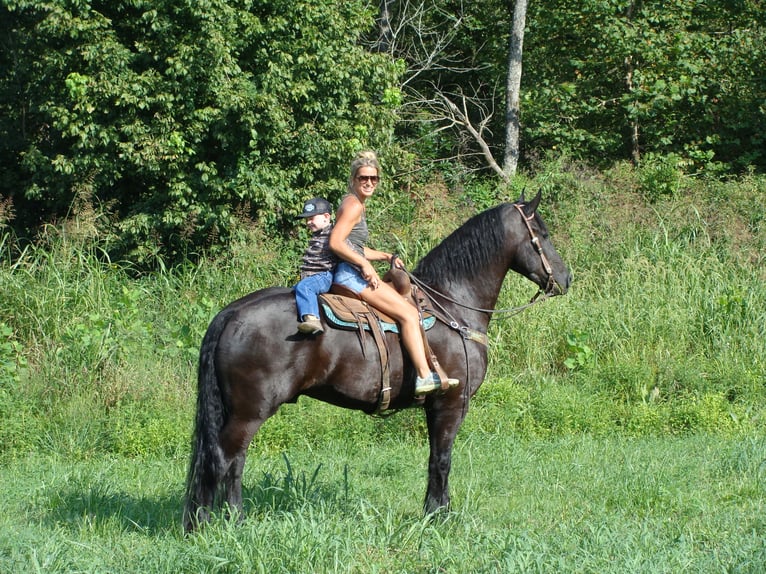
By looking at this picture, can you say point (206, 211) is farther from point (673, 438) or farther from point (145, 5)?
point (673, 438)

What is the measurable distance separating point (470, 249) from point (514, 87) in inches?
529

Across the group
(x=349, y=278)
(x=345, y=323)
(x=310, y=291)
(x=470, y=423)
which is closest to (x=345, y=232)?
(x=349, y=278)

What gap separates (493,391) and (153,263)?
24.4 feet


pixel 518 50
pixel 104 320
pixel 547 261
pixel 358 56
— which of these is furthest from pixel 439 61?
pixel 547 261

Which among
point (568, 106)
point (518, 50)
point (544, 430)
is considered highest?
point (518, 50)

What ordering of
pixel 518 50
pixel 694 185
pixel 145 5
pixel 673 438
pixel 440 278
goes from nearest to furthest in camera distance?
pixel 440 278, pixel 673 438, pixel 145 5, pixel 694 185, pixel 518 50

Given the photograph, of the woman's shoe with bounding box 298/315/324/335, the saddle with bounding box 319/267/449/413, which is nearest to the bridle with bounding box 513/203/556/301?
the saddle with bounding box 319/267/449/413

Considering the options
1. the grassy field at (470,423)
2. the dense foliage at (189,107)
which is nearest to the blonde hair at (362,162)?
the grassy field at (470,423)

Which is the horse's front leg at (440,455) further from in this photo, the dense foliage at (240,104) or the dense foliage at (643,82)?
the dense foliage at (643,82)

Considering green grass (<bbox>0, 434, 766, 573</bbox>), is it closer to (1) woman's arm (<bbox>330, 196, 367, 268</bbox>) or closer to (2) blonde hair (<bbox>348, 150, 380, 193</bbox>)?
(1) woman's arm (<bbox>330, 196, 367, 268</bbox>)

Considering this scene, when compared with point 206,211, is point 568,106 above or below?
above

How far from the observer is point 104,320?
421 inches

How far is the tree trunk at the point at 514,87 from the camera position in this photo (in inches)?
740

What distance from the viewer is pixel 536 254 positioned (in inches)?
264
